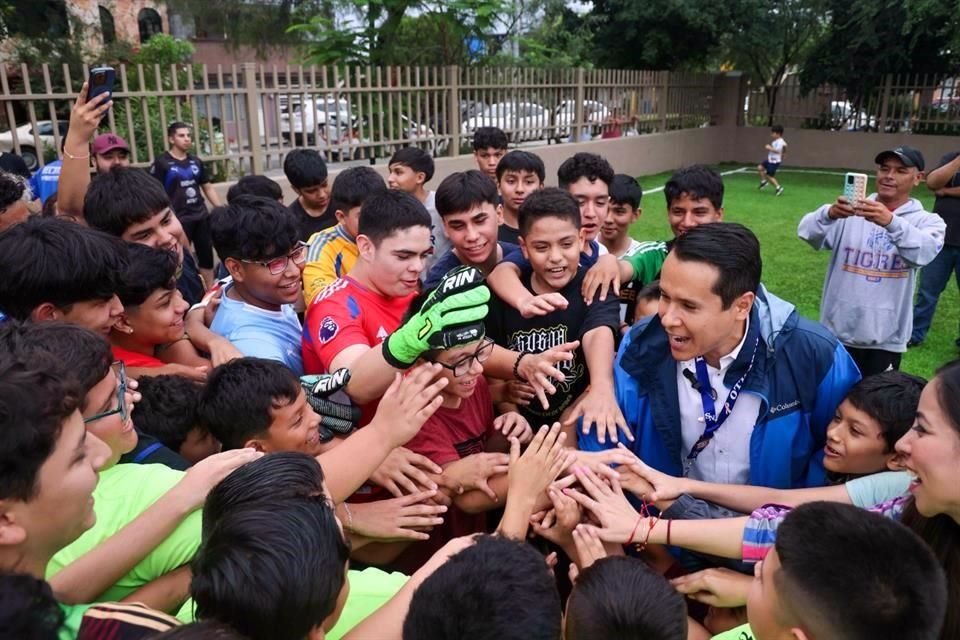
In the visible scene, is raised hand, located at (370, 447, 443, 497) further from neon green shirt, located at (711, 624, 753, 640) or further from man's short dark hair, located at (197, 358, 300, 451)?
neon green shirt, located at (711, 624, 753, 640)

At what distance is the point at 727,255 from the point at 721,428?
60cm

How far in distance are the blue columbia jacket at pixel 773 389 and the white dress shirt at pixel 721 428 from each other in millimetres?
25

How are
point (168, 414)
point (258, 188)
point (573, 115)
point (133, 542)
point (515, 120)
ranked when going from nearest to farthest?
point (133, 542) → point (168, 414) → point (258, 188) → point (515, 120) → point (573, 115)

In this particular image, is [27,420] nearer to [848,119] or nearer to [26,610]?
[26,610]

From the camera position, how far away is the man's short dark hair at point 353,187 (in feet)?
14.6

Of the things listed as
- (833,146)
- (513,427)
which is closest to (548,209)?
(513,427)

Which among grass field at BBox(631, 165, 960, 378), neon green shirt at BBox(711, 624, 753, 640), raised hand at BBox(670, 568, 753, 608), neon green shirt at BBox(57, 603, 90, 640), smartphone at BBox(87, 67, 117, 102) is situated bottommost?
grass field at BBox(631, 165, 960, 378)

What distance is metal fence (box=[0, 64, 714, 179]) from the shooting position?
7.58 m

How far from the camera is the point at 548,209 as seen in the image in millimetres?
2975

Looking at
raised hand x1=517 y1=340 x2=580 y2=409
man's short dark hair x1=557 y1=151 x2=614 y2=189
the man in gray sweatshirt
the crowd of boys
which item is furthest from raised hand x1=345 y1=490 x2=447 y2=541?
the man in gray sweatshirt

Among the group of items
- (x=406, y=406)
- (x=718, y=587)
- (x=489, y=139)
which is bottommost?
(x=718, y=587)

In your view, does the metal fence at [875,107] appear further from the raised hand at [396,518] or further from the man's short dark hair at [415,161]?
the raised hand at [396,518]

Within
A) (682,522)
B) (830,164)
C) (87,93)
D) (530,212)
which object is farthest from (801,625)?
(830,164)

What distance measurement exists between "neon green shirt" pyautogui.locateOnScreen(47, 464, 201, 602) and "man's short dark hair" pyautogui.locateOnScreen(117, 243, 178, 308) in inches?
34.9
